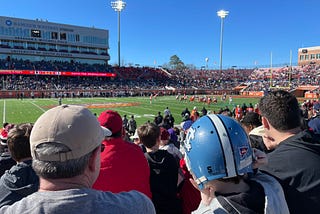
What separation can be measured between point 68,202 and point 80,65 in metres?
73.5

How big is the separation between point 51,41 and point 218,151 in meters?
77.2

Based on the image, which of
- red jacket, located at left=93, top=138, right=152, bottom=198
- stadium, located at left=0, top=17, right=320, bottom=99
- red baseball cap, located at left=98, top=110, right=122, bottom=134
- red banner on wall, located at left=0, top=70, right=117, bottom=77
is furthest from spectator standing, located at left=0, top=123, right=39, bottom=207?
red banner on wall, located at left=0, top=70, right=117, bottom=77

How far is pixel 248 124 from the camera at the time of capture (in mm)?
5379

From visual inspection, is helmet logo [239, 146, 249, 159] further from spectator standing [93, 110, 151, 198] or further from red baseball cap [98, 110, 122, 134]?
red baseball cap [98, 110, 122, 134]

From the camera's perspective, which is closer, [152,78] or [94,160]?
[94,160]

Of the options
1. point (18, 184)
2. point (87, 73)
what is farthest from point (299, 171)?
point (87, 73)

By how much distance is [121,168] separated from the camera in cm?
253

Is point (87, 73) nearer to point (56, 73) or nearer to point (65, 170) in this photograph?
point (56, 73)

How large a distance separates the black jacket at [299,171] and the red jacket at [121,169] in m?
1.16

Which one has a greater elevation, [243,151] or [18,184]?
[243,151]

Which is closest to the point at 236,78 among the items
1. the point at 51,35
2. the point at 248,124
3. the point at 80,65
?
the point at 80,65

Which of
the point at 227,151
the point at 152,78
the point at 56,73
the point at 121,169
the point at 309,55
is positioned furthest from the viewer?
the point at 309,55

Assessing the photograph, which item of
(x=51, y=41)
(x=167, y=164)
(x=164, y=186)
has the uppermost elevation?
(x=51, y=41)

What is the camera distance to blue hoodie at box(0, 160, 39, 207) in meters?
2.29
